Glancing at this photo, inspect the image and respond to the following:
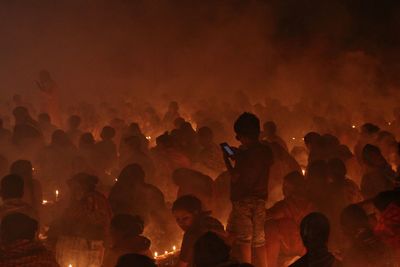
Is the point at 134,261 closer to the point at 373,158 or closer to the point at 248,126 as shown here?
the point at 248,126

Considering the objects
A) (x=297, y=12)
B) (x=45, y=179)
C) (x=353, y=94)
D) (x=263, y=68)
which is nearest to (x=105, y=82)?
(x=263, y=68)

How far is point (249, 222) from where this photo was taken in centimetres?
555

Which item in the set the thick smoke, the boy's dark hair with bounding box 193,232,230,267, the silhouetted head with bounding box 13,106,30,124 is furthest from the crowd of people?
the thick smoke

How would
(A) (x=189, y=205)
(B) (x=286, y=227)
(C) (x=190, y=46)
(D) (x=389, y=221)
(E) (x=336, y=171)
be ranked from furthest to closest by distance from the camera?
1. (C) (x=190, y=46)
2. (E) (x=336, y=171)
3. (B) (x=286, y=227)
4. (A) (x=189, y=205)
5. (D) (x=389, y=221)

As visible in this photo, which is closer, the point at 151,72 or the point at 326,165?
the point at 326,165

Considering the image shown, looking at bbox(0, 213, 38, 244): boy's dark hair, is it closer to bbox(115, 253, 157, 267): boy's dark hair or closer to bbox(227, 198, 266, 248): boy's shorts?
bbox(115, 253, 157, 267): boy's dark hair

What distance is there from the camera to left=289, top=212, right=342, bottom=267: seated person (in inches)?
146

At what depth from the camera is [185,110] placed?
15992 millimetres

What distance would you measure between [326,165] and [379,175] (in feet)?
2.36

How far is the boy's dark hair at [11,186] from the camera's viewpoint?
18.6 feet

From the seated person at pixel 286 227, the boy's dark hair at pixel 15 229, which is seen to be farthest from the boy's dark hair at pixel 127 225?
the seated person at pixel 286 227

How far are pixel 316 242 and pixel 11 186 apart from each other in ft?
11.0

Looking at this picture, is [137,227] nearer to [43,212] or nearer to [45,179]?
[43,212]

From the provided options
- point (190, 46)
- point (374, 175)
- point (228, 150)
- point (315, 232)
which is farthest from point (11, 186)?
point (190, 46)
